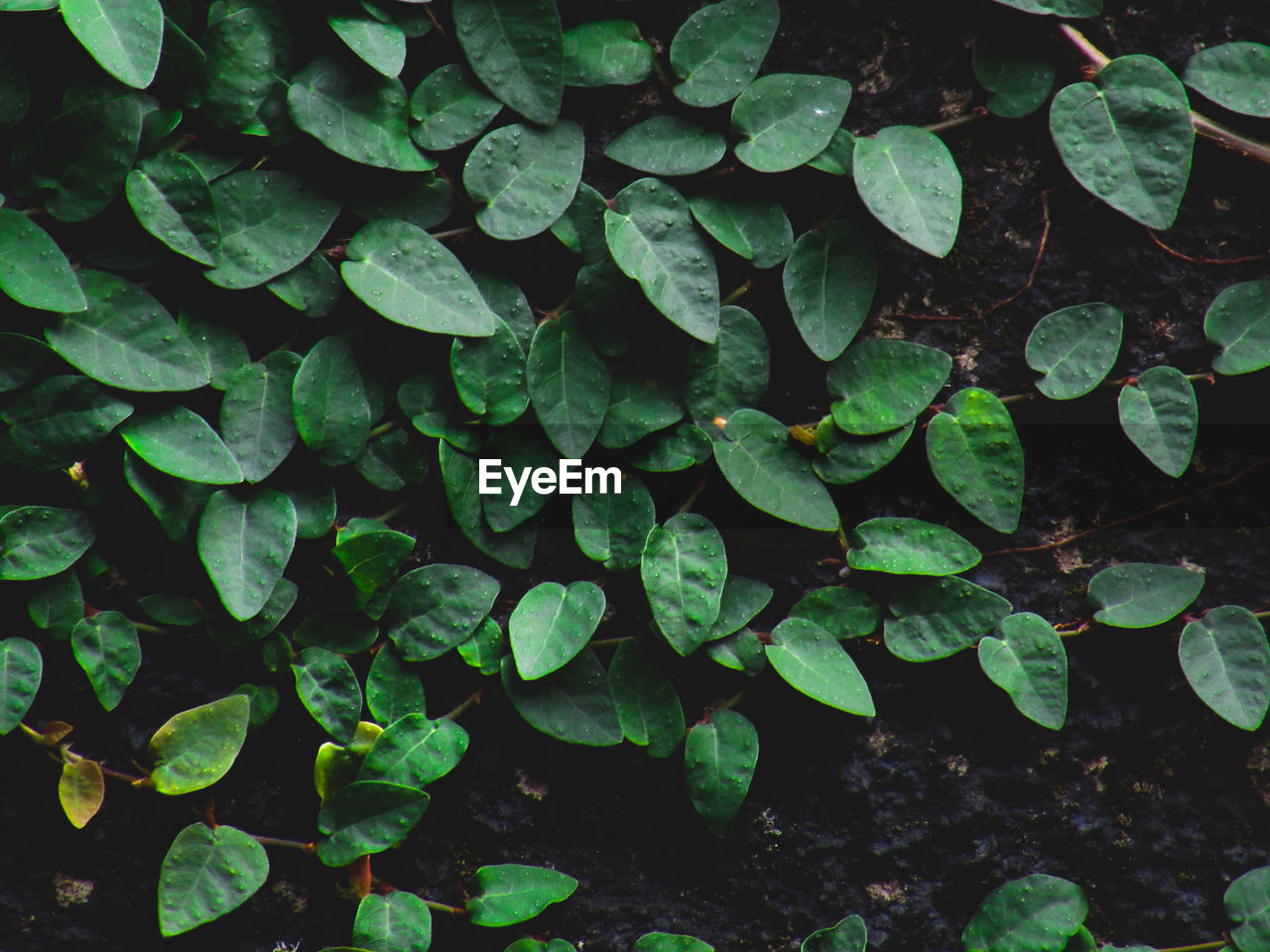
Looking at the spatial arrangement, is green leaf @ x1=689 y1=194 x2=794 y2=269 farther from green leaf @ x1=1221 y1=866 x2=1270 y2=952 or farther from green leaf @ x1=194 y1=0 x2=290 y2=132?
green leaf @ x1=1221 y1=866 x2=1270 y2=952

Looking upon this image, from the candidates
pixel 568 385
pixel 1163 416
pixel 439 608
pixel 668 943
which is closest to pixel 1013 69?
pixel 1163 416

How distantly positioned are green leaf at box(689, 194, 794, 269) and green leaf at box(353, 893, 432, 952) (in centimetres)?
98

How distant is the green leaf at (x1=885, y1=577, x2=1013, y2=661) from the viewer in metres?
1.15

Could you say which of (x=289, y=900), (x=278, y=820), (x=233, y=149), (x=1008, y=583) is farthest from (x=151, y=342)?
(x=1008, y=583)

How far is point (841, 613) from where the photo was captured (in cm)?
117

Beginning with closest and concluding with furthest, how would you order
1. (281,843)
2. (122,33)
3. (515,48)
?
(122,33), (515,48), (281,843)

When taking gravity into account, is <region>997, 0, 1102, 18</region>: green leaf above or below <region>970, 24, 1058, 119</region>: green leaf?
above

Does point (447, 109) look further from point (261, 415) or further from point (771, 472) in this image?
point (771, 472)

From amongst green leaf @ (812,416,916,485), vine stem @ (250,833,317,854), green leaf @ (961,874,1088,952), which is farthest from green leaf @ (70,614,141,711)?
green leaf @ (961,874,1088,952)

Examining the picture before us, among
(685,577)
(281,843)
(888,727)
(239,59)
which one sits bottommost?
(281,843)

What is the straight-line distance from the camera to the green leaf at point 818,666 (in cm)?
109

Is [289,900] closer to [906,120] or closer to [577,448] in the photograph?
[577,448]

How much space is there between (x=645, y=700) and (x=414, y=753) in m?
0.32

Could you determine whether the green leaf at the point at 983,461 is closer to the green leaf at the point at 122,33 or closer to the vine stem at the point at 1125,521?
the vine stem at the point at 1125,521
